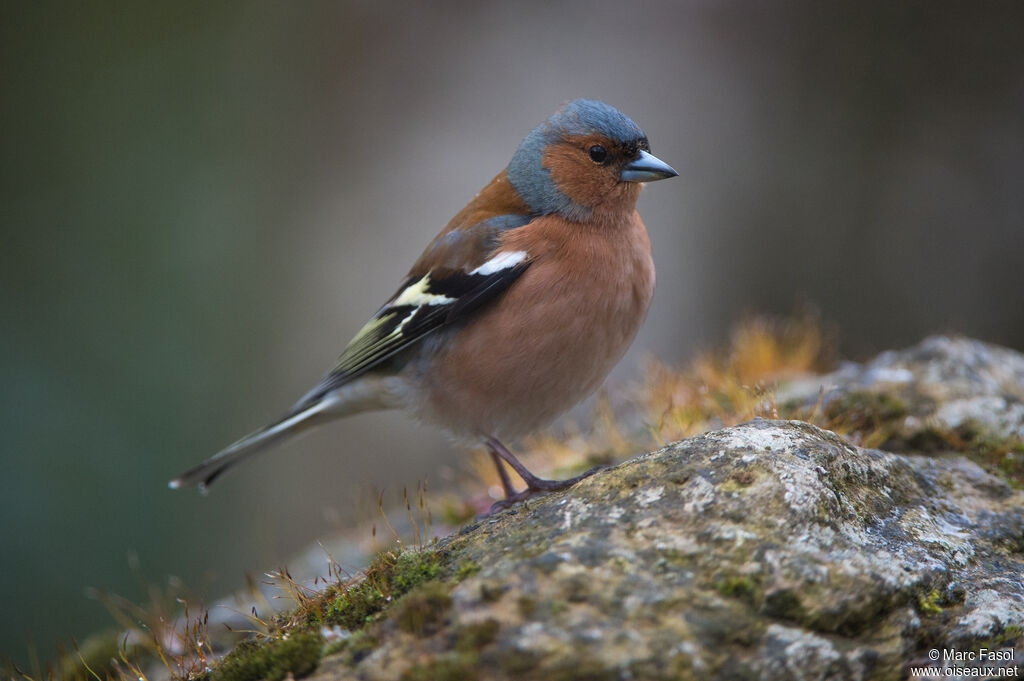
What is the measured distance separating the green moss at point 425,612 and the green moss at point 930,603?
1.49m

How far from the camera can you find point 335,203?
11.7 m

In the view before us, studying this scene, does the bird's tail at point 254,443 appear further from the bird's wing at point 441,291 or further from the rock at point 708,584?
the rock at point 708,584

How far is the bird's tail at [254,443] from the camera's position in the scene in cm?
450

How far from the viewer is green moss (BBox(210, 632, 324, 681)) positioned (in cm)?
242

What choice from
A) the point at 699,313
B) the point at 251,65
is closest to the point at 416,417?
the point at 699,313

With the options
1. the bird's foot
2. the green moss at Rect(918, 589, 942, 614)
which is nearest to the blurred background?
the bird's foot

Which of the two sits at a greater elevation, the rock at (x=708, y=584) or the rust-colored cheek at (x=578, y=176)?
the rust-colored cheek at (x=578, y=176)

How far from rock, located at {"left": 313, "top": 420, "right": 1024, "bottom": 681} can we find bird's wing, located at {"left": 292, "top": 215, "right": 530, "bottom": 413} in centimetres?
142

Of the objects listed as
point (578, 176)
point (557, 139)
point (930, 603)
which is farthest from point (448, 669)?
point (557, 139)

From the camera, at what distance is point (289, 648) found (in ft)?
8.10

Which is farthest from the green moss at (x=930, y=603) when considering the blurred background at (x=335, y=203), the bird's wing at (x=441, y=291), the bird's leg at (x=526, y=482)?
the blurred background at (x=335, y=203)

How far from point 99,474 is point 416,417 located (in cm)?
480

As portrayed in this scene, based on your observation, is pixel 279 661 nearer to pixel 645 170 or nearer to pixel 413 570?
pixel 413 570

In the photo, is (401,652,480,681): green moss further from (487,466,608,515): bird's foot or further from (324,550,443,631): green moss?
(487,466,608,515): bird's foot
